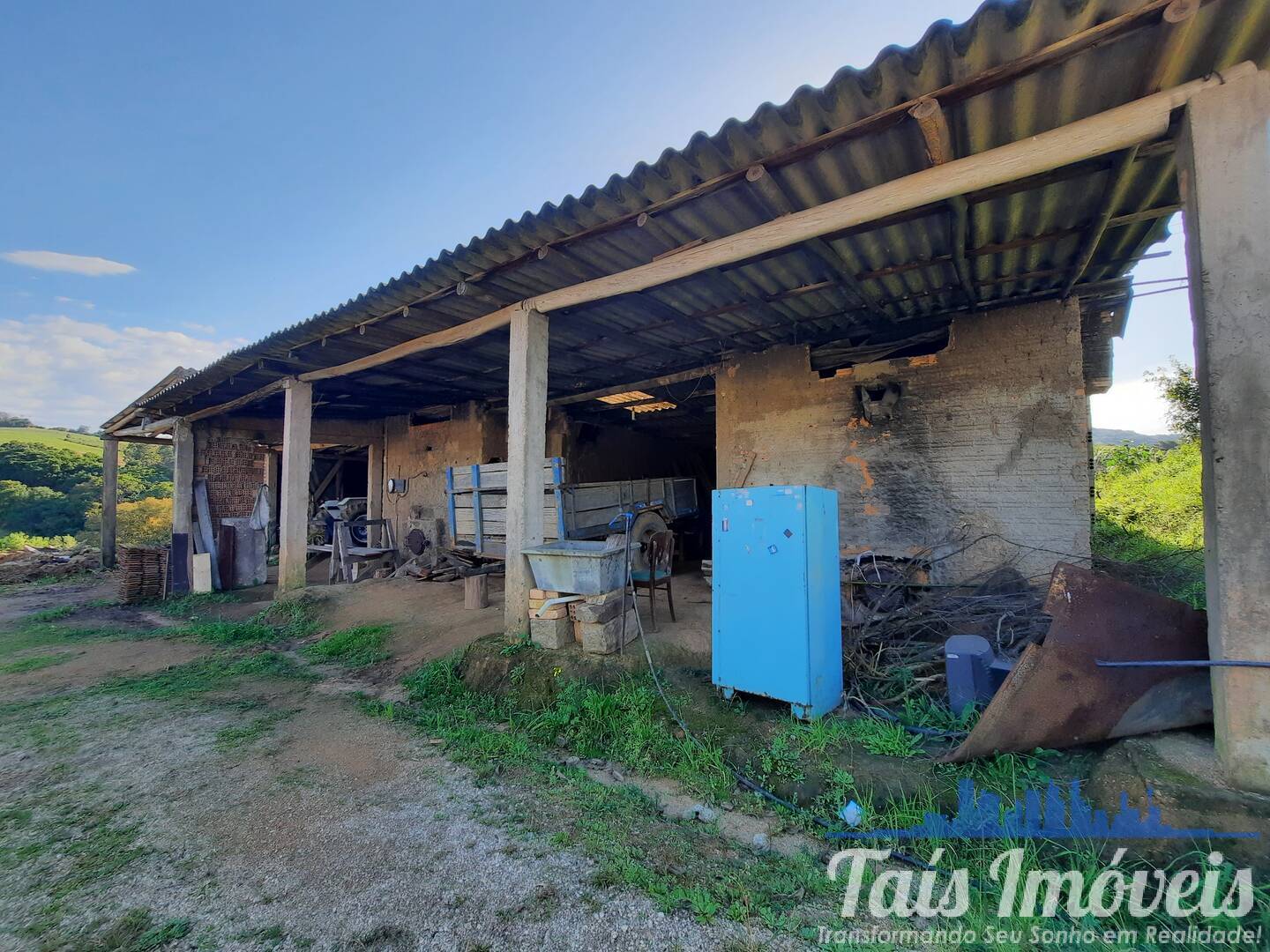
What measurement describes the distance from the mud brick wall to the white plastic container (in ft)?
29.7

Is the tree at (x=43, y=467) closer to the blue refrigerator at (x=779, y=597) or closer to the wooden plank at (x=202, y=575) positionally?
the wooden plank at (x=202, y=575)

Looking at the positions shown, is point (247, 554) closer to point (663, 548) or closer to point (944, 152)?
point (663, 548)

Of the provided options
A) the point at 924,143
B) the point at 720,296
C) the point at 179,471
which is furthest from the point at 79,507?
the point at 924,143

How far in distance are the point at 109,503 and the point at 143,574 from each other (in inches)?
226

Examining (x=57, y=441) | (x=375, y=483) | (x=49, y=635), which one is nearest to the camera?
(x=49, y=635)

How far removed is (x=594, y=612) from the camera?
14.4 ft

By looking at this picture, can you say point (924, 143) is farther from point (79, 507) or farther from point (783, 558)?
point (79, 507)

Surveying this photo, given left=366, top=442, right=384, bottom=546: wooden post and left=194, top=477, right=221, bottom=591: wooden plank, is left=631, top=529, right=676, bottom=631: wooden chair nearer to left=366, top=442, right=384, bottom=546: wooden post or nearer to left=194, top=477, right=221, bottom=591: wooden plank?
left=366, top=442, right=384, bottom=546: wooden post

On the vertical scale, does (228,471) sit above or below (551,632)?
above

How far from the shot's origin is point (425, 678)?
469cm

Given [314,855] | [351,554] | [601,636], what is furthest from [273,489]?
[314,855]

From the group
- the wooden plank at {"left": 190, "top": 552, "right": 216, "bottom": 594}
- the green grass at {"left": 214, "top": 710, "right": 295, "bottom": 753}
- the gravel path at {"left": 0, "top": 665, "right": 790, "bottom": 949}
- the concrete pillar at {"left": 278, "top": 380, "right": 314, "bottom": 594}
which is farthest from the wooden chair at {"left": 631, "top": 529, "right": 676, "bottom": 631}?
the wooden plank at {"left": 190, "top": 552, "right": 216, "bottom": 594}

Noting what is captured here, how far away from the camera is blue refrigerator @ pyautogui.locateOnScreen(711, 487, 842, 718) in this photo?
342cm

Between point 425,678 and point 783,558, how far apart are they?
340cm
